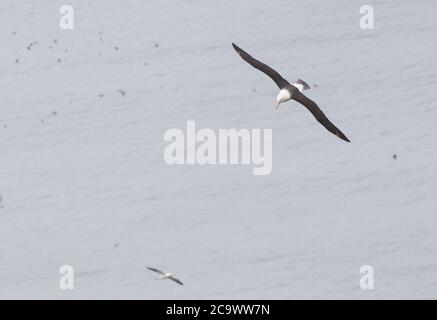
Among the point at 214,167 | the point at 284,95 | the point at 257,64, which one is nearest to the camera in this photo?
the point at 257,64

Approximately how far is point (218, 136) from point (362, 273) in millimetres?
4707

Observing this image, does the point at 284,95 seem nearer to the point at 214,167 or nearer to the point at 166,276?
the point at 166,276

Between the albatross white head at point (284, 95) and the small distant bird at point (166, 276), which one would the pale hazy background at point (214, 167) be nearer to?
the small distant bird at point (166, 276)

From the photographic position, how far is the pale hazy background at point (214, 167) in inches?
1048

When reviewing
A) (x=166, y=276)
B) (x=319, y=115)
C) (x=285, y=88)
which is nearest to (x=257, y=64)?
(x=285, y=88)

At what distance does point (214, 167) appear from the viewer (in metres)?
28.7

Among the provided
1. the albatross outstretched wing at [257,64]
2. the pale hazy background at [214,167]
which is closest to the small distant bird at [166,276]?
the pale hazy background at [214,167]

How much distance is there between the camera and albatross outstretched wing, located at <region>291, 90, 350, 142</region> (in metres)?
22.9

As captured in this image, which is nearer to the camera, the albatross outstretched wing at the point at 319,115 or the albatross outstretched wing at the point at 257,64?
the albatross outstretched wing at the point at 319,115

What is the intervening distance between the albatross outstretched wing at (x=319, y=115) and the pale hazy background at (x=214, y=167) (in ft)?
12.4

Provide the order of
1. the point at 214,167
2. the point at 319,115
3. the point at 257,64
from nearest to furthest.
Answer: the point at 319,115 < the point at 257,64 < the point at 214,167

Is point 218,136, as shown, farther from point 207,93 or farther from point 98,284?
point 98,284

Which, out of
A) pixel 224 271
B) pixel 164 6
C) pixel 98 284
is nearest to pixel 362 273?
pixel 224 271

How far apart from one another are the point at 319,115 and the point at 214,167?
583 cm
